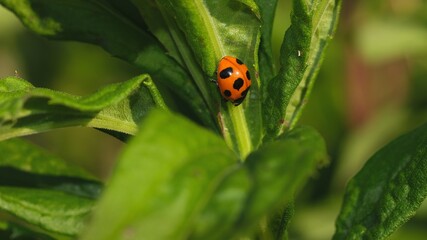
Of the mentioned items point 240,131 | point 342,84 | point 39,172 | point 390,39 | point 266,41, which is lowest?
point 342,84

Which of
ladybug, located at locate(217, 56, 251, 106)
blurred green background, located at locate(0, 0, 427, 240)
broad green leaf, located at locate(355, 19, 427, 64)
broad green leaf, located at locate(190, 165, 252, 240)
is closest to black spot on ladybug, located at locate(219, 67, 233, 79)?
ladybug, located at locate(217, 56, 251, 106)

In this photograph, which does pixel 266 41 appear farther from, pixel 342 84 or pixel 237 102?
pixel 342 84

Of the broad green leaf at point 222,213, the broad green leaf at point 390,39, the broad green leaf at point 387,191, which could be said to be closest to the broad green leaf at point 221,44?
the broad green leaf at point 387,191

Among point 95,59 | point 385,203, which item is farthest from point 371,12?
point 385,203

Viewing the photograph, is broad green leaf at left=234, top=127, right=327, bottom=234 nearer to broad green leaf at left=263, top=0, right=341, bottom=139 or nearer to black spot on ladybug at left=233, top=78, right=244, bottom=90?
broad green leaf at left=263, top=0, right=341, bottom=139

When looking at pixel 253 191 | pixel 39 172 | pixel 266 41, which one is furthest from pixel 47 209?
pixel 253 191

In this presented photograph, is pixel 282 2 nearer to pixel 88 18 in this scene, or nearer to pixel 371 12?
pixel 371 12
